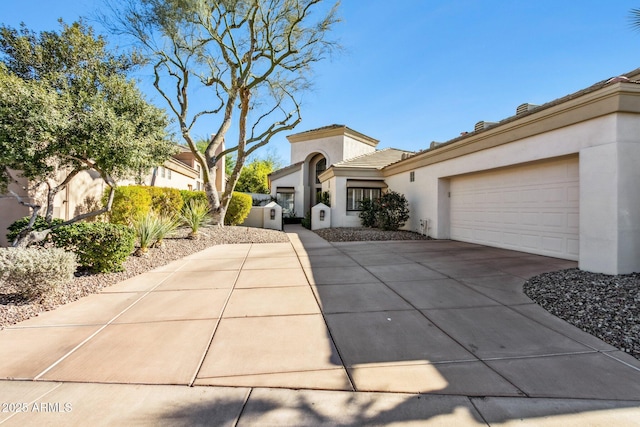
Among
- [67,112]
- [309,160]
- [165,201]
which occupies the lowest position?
[165,201]

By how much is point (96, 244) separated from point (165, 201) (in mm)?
6878

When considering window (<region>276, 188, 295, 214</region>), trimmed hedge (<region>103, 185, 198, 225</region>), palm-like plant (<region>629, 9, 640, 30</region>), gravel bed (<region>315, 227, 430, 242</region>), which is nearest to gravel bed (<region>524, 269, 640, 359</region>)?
palm-like plant (<region>629, 9, 640, 30</region>)

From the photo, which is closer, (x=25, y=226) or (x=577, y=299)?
(x=577, y=299)

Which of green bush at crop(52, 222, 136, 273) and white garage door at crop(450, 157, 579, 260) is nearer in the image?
green bush at crop(52, 222, 136, 273)

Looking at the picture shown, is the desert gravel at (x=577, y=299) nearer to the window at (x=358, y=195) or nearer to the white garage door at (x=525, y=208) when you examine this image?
the white garage door at (x=525, y=208)

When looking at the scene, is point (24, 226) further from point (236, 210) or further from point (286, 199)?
point (286, 199)

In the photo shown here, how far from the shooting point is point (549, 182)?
7305 millimetres

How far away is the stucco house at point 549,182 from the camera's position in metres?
5.43

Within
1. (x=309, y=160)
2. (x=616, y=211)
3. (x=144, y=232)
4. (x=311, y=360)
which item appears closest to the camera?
(x=311, y=360)

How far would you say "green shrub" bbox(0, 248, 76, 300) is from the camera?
403cm

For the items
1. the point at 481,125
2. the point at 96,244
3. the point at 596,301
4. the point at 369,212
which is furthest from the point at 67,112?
the point at 369,212

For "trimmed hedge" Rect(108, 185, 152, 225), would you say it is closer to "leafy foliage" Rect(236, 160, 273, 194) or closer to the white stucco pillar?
the white stucco pillar

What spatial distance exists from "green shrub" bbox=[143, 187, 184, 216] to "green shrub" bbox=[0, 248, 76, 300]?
6895 mm

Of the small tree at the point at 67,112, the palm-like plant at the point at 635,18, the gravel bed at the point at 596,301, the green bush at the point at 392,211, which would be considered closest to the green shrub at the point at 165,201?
the small tree at the point at 67,112
